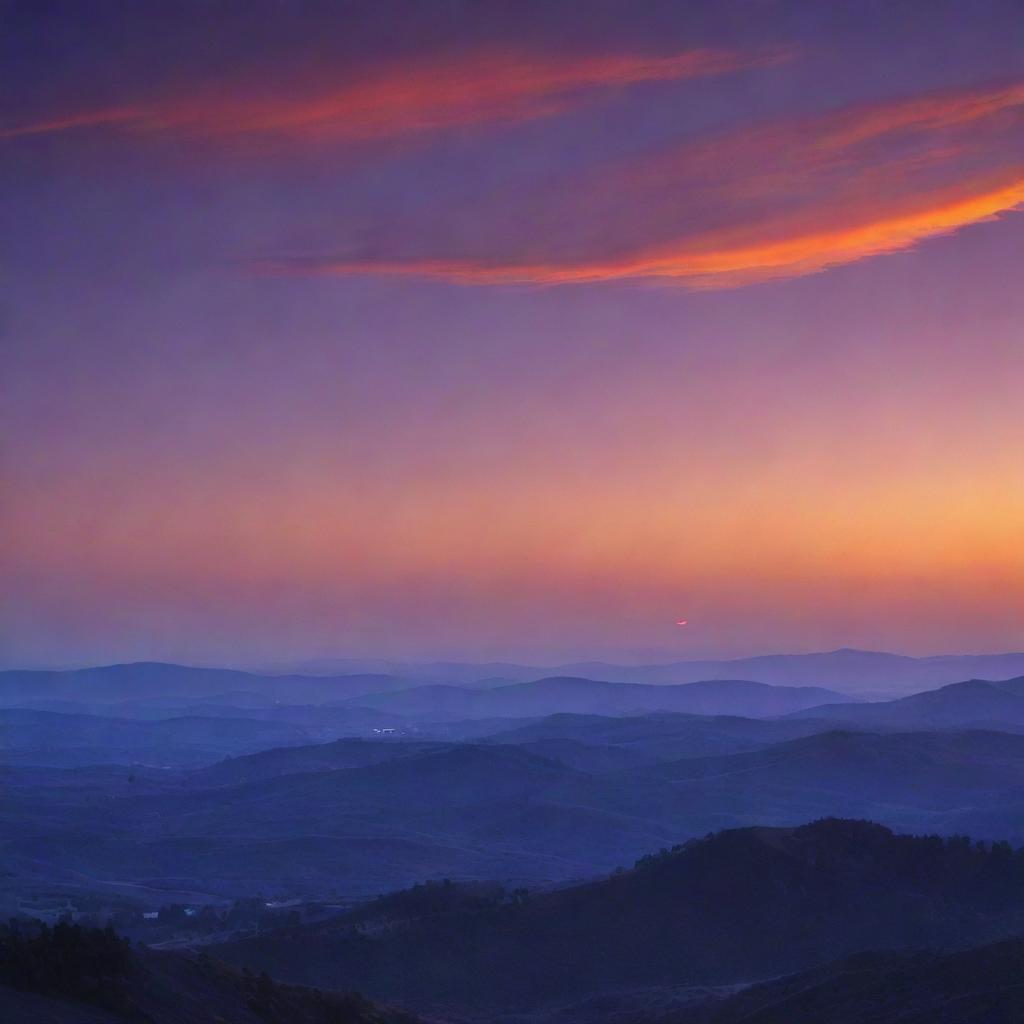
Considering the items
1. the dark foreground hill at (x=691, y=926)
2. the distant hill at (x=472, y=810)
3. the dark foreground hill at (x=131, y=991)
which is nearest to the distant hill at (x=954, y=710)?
the distant hill at (x=472, y=810)

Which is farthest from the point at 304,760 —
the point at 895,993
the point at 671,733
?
the point at 895,993

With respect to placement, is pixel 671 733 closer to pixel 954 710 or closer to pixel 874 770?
pixel 954 710

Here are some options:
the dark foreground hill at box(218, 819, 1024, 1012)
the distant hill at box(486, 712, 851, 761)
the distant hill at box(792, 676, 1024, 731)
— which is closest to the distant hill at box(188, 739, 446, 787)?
the distant hill at box(486, 712, 851, 761)

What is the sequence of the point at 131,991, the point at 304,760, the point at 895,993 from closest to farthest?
the point at 131,991
the point at 895,993
the point at 304,760

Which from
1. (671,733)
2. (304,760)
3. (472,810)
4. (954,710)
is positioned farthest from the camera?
(954,710)

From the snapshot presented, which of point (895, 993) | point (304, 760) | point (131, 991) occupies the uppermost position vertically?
point (131, 991)

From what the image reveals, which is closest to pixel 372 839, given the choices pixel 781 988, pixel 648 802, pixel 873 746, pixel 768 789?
pixel 648 802
